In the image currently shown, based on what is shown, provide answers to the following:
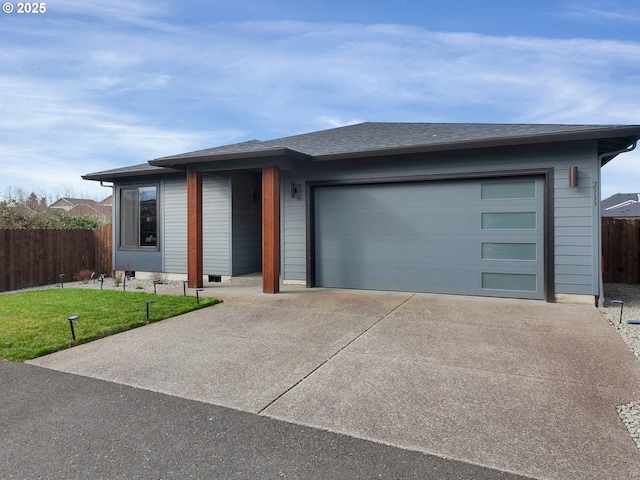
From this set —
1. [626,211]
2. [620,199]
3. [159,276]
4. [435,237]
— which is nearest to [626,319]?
[435,237]

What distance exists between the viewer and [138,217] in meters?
11.1

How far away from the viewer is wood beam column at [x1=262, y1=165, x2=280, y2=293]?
7.79 m

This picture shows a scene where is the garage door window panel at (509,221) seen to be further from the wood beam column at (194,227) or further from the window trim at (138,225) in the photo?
the window trim at (138,225)

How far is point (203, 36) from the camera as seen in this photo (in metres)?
10.4

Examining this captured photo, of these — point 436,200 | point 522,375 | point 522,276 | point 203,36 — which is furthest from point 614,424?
point 203,36

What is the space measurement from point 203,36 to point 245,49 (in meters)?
1.16

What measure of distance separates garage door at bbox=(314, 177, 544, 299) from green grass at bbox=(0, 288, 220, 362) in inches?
114

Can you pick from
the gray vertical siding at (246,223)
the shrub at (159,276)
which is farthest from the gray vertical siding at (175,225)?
the gray vertical siding at (246,223)

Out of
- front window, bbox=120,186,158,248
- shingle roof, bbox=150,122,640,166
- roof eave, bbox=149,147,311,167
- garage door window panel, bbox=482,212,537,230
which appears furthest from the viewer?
front window, bbox=120,186,158,248

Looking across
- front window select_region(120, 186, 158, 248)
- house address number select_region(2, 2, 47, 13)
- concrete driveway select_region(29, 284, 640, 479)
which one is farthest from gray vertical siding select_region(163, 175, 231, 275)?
house address number select_region(2, 2, 47, 13)

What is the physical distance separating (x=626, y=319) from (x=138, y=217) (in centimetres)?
1081

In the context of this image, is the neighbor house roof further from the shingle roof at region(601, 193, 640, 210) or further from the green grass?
the shingle roof at region(601, 193, 640, 210)

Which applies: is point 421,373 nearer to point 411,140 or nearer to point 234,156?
point 411,140

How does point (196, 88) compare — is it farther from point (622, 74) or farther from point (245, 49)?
point (622, 74)
